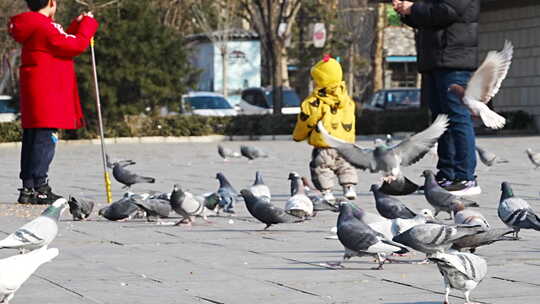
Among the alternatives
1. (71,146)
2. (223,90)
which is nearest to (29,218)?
(71,146)

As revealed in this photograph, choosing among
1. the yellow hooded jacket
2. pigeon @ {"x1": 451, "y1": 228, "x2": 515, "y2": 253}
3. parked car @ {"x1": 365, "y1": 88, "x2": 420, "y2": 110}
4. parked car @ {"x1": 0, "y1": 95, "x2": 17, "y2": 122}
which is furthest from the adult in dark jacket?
parked car @ {"x1": 365, "y1": 88, "x2": 420, "y2": 110}

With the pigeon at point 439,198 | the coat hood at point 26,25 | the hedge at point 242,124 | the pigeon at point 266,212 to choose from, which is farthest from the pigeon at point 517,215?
the hedge at point 242,124

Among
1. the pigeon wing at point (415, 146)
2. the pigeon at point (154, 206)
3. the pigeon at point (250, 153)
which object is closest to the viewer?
the pigeon at point (154, 206)

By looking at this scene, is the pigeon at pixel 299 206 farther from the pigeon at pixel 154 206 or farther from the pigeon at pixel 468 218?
the pigeon at pixel 468 218

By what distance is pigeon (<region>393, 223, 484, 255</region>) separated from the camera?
21.0 feet

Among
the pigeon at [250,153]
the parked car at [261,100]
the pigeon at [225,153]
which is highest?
the pigeon at [250,153]

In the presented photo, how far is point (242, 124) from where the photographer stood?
109ft

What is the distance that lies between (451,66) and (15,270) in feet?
23.4

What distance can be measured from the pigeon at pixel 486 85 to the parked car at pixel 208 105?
82.6 ft

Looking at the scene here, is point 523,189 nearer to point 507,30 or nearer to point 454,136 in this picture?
point 454,136

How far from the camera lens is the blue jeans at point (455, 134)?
11719 mm

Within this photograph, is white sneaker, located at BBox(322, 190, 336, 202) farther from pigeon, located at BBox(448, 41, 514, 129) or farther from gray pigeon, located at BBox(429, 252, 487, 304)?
gray pigeon, located at BBox(429, 252, 487, 304)

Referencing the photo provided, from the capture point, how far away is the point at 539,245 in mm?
7969

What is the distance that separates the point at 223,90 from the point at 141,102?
72.3 feet
